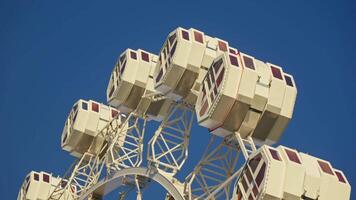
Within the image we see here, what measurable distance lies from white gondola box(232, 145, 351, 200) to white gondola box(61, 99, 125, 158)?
3021cm

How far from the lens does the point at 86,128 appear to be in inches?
3127

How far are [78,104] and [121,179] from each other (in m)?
13.4

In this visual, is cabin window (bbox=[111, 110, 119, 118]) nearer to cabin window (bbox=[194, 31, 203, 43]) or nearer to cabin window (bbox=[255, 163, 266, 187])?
cabin window (bbox=[194, 31, 203, 43])

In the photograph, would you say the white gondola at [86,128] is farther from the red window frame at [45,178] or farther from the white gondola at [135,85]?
the white gondola at [135,85]

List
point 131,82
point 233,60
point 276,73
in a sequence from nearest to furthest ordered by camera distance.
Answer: point 233,60, point 276,73, point 131,82

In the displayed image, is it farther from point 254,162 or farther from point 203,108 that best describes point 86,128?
point 254,162

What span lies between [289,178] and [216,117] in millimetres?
7937

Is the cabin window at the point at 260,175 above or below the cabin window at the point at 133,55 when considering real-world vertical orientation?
below

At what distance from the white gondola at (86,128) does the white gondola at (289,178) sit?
99.1 ft

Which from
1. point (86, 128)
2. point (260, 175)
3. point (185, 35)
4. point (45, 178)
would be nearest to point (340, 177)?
point (260, 175)

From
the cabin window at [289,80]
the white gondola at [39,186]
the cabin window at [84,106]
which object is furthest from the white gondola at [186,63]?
the white gondola at [39,186]

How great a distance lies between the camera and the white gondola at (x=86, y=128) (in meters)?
79.6

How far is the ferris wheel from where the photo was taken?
49.3 meters

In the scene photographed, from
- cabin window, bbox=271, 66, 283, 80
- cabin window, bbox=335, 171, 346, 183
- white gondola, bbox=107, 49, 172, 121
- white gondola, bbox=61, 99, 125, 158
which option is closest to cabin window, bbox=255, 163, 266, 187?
cabin window, bbox=335, 171, 346, 183
